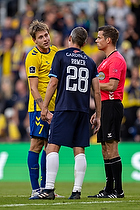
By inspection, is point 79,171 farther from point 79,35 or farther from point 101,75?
point 79,35

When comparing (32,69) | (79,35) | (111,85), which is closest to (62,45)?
(32,69)

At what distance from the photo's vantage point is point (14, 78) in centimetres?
1672

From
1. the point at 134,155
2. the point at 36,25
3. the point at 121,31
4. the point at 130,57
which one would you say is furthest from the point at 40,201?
the point at 121,31

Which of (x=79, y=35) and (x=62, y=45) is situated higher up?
(x=62, y=45)

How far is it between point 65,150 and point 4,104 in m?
3.66

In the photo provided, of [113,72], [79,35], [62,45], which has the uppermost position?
[62,45]

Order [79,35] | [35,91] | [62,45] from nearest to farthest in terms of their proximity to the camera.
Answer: [79,35]
[35,91]
[62,45]

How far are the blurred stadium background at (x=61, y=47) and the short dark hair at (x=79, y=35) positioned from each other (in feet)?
19.9

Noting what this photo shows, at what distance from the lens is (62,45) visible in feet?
53.3

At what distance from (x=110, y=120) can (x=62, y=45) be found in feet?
30.2

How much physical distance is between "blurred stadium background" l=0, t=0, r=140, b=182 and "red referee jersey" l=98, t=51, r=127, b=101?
16.8 feet

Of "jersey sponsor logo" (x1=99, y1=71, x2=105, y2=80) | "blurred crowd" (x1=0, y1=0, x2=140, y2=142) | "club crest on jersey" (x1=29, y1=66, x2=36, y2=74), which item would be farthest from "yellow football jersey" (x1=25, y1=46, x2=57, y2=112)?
"blurred crowd" (x1=0, y1=0, x2=140, y2=142)

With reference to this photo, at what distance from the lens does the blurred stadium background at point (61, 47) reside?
497 inches

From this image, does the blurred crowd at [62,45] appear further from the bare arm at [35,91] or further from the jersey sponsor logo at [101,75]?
the bare arm at [35,91]
